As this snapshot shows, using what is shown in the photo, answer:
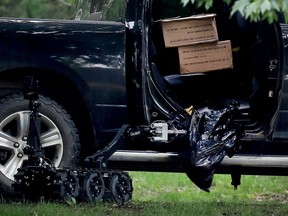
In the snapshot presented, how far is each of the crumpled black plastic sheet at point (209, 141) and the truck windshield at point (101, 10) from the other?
3.27ft

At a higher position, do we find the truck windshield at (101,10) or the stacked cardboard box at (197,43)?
the truck windshield at (101,10)

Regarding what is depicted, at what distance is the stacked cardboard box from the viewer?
28.9 feet

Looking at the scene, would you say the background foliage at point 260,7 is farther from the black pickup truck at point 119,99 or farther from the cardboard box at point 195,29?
the cardboard box at point 195,29

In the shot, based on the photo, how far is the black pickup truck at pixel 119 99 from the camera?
8336 millimetres

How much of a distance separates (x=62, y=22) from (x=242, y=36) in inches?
63.1

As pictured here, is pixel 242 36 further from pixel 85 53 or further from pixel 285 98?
pixel 85 53

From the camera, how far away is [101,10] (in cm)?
920

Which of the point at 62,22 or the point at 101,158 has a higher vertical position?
the point at 62,22

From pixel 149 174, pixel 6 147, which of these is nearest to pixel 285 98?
pixel 6 147

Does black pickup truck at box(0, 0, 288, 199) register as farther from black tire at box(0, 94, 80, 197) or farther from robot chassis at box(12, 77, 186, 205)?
robot chassis at box(12, 77, 186, 205)

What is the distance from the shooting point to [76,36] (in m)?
8.41

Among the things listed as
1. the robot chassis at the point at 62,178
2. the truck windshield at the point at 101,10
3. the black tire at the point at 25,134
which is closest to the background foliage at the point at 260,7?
the robot chassis at the point at 62,178

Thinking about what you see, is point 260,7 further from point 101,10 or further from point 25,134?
point 101,10

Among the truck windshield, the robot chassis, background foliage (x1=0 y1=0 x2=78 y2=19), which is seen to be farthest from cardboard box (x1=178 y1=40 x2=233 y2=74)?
background foliage (x1=0 y1=0 x2=78 y2=19)
